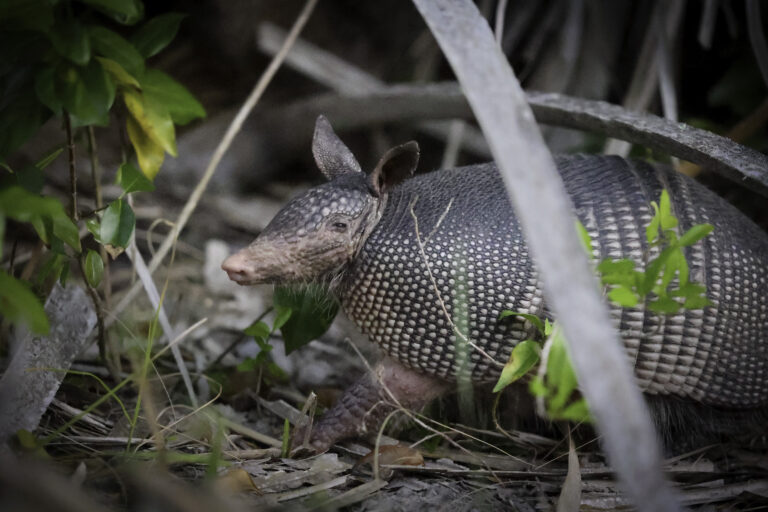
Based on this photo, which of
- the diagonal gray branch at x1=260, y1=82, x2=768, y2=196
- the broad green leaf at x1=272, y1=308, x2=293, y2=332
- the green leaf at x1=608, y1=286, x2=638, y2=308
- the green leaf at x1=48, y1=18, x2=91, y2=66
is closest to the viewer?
the green leaf at x1=608, y1=286, x2=638, y2=308

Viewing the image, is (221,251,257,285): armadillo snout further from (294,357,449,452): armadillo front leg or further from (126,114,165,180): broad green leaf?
(294,357,449,452): armadillo front leg

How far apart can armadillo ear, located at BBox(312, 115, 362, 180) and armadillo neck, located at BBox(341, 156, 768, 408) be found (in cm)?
26

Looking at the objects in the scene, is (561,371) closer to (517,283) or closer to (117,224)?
(517,283)

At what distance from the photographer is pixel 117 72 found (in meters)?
2.57

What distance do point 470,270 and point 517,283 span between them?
0.64ft

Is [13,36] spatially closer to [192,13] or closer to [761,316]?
[192,13]

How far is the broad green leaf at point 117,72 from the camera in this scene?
99.0 inches

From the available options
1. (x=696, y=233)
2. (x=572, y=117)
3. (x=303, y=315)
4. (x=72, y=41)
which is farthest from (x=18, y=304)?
(x=572, y=117)

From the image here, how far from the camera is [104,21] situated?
15.2 ft

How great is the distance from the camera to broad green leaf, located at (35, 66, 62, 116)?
2.41 meters

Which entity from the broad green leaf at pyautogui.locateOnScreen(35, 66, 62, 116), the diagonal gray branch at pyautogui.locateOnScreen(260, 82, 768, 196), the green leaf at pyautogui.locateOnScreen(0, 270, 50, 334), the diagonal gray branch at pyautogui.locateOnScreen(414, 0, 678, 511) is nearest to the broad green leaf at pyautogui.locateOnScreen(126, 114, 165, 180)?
the broad green leaf at pyautogui.locateOnScreen(35, 66, 62, 116)

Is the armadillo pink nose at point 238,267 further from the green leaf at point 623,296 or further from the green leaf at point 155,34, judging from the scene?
the green leaf at point 623,296

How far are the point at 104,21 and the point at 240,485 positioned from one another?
3572mm

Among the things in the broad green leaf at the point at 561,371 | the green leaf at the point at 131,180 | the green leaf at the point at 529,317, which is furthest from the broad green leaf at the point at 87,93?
the broad green leaf at the point at 561,371
